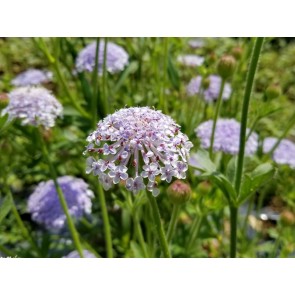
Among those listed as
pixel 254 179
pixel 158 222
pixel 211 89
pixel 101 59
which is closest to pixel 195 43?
pixel 211 89

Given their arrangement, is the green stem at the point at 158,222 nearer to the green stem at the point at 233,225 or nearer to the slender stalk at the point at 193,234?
the green stem at the point at 233,225

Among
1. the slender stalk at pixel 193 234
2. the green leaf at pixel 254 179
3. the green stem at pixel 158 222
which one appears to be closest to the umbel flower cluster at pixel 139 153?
the green stem at pixel 158 222

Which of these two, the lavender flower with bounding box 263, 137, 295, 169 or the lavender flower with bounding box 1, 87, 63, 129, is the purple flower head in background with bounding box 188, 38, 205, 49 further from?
the lavender flower with bounding box 1, 87, 63, 129

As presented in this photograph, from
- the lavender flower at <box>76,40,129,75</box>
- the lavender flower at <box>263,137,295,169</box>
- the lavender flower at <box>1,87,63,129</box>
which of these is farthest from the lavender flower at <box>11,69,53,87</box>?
the lavender flower at <box>263,137,295,169</box>

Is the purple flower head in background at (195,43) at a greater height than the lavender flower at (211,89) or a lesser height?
greater

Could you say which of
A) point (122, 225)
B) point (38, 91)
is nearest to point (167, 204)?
point (122, 225)

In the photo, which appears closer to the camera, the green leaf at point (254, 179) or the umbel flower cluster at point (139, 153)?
the umbel flower cluster at point (139, 153)

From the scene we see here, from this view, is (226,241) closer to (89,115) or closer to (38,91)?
(89,115)
